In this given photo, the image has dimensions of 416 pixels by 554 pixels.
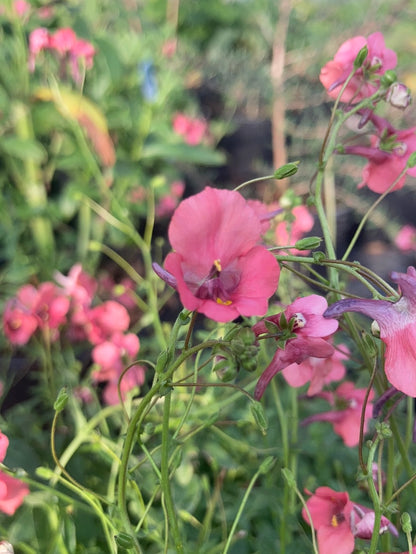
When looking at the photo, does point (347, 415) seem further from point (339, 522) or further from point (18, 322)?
point (18, 322)

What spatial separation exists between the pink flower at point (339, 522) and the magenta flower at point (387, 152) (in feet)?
0.90

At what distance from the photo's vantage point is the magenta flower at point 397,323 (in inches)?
14.6

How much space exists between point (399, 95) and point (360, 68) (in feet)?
0.23

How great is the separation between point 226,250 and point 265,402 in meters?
0.63

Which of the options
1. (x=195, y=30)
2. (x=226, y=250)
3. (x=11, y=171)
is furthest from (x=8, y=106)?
(x=195, y=30)

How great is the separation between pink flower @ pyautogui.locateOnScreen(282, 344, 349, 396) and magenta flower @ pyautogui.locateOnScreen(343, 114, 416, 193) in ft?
0.53

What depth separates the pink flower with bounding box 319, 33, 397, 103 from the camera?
0.56 meters

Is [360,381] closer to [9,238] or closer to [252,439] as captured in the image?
[252,439]

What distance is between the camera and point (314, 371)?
0.55 metres

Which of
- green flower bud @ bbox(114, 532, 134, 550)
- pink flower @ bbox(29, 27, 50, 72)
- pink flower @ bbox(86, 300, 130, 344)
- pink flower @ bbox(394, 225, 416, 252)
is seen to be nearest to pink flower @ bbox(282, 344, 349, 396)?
green flower bud @ bbox(114, 532, 134, 550)

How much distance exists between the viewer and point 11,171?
1644mm

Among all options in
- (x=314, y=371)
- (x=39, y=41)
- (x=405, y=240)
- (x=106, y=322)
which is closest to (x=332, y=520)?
(x=314, y=371)

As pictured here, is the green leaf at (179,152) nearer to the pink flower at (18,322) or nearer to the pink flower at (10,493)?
the pink flower at (18,322)

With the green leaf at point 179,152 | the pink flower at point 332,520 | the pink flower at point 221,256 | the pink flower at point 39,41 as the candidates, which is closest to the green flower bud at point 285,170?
the pink flower at point 221,256
